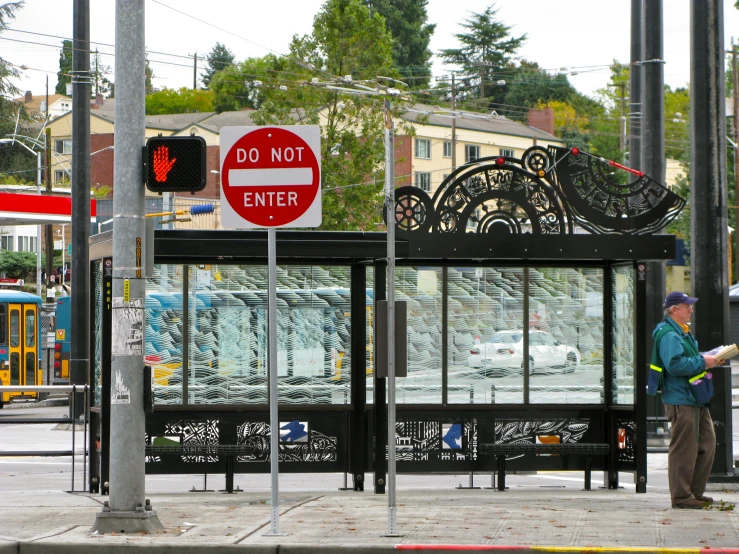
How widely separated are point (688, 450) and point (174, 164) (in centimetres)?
503

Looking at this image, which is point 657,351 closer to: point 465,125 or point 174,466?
point 174,466

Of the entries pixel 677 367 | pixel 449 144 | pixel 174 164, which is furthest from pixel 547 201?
pixel 449 144

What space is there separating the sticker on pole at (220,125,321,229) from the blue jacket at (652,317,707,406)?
3.60 m

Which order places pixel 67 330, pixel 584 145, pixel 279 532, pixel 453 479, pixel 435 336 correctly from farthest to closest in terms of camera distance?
pixel 584 145 → pixel 67 330 → pixel 453 479 → pixel 435 336 → pixel 279 532

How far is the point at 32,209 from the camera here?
27.5 metres

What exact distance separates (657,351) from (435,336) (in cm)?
268

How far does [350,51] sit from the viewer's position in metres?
36.3

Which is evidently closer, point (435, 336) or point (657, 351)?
point (657, 351)

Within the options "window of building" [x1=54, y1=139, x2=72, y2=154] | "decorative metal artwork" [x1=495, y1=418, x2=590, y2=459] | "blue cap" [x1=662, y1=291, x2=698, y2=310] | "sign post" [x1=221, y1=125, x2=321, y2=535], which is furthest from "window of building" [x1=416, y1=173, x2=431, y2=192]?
"sign post" [x1=221, y1=125, x2=321, y2=535]

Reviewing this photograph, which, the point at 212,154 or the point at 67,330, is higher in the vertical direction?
the point at 212,154

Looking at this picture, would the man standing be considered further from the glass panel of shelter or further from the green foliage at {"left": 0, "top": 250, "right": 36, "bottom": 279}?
the green foliage at {"left": 0, "top": 250, "right": 36, "bottom": 279}

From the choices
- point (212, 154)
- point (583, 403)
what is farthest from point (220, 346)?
point (212, 154)

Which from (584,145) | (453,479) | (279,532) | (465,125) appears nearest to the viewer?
(279,532)

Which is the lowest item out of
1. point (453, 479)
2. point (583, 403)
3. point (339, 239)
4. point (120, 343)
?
point (453, 479)
